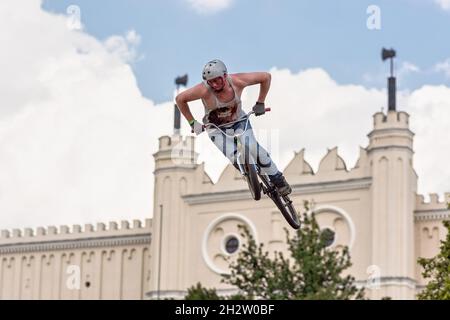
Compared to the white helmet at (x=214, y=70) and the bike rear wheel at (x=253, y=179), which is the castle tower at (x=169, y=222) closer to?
the bike rear wheel at (x=253, y=179)

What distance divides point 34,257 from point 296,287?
2302 inches

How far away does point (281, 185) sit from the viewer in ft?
58.6

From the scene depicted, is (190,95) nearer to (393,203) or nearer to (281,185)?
(281,185)

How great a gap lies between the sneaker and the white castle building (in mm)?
77537

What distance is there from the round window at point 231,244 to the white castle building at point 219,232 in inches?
3.8

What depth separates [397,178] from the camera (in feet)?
341

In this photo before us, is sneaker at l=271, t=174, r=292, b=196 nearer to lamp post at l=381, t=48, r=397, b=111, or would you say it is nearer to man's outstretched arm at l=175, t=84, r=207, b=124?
man's outstretched arm at l=175, t=84, r=207, b=124

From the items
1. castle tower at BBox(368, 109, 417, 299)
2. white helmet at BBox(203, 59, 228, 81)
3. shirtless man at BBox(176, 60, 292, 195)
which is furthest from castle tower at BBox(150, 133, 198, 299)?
white helmet at BBox(203, 59, 228, 81)

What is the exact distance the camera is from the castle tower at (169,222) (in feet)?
372

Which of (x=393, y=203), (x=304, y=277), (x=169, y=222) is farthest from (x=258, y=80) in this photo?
(x=169, y=222)

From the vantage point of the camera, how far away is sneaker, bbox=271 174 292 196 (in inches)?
701

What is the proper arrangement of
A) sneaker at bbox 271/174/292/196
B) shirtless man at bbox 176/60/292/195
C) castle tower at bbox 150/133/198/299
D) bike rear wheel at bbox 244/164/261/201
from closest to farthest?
shirtless man at bbox 176/60/292/195 → bike rear wheel at bbox 244/164/261/201 → sneaker at bbox 271/174/292/196 → castle tower at bbox 150/133/198/299

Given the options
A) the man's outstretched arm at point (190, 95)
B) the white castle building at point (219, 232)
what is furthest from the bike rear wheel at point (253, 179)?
the white castle building at point (219, 232)
